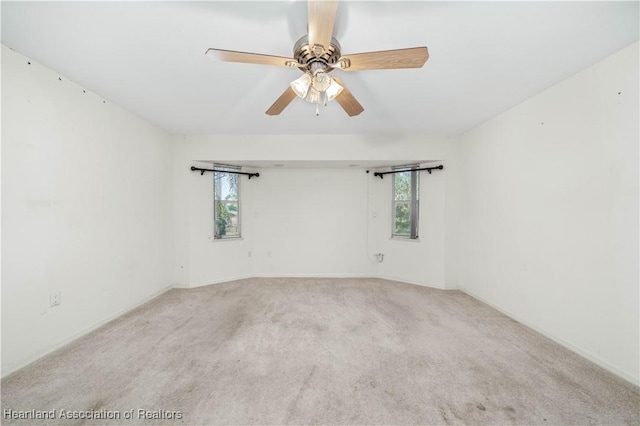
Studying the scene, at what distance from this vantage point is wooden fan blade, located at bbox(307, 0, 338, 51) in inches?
43.8

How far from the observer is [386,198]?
4.61 meters

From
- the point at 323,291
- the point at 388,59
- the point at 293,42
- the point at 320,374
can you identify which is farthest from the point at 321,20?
the point at 323,291

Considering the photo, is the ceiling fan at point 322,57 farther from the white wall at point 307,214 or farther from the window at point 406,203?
the window at point 406,203

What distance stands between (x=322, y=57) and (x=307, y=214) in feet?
11.0

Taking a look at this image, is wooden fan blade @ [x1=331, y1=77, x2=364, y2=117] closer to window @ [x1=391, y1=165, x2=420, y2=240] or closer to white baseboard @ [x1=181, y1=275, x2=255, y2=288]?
window @ [x1=391, y1=165, x2=420, y2=240]

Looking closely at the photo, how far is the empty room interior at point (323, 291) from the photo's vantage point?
4.94 feet

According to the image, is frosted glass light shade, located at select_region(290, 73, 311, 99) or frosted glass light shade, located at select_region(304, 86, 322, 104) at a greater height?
frosted glass light shade, located at select_region(290, 73, 311, 99)

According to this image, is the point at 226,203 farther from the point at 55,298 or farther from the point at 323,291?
the point at 55,298

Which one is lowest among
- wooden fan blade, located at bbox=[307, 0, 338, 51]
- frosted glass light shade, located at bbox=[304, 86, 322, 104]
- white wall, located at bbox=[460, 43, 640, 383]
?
white wall, located at bbox=[460, 43, 640, 383]

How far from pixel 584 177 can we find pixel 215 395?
3.43m

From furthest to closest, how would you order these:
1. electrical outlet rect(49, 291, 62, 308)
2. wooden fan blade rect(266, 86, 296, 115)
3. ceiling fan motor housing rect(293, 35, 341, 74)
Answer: electrical outlet rect(49, 291, 62, 308), wooden fan blade rect(266, 86, 296, 115), ceiling fan motor housing rect(293, 35, 341, 74)

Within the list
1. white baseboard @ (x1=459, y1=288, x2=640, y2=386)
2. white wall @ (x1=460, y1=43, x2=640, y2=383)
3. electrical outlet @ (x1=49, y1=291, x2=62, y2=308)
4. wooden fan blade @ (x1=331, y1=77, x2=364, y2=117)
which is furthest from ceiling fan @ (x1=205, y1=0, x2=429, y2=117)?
white baseboard @ (x1=459, y1=288, x2=640, y2=386)

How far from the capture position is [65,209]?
7.31ft

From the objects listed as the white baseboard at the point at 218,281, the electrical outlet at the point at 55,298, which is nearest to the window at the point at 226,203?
the white baseboard at the point at 218,281
